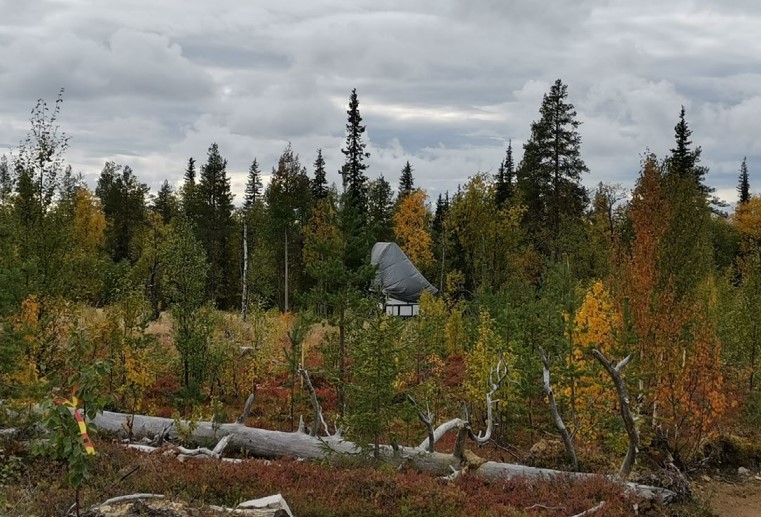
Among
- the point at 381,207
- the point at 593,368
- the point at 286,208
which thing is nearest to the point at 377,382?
the point at 593,368

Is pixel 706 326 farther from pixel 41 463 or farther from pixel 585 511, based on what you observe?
pixel 41 463

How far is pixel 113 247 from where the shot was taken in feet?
170

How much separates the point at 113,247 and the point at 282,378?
1427 inches

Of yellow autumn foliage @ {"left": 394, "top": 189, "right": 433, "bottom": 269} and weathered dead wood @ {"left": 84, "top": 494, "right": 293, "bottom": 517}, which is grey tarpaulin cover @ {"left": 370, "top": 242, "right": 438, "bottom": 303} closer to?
yellow autumn foliage @ {"left": 394, "top": 189, "right": 433, "bottom": 269}

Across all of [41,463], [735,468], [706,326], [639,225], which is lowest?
[735,468]

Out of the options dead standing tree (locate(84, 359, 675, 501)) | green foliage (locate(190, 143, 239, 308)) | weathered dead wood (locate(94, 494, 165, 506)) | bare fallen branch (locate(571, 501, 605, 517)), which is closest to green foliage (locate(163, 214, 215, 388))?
dead standing tree (locate(84, 359, 675, 501))

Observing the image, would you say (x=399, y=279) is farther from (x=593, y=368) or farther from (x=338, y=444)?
Result: (x=338, y=444)

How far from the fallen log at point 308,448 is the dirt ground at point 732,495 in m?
2.35

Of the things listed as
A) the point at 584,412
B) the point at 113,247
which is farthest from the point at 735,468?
the point at 113,247

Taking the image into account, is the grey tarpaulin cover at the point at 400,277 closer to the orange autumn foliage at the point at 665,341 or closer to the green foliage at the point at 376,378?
the orange autumn foliage at the point at 665,341

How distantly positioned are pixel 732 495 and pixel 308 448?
8755 mm

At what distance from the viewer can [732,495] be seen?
1243 cm

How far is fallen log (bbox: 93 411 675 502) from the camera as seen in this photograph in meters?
10.6

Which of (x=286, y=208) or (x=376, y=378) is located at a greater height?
(x=286, y=208)
